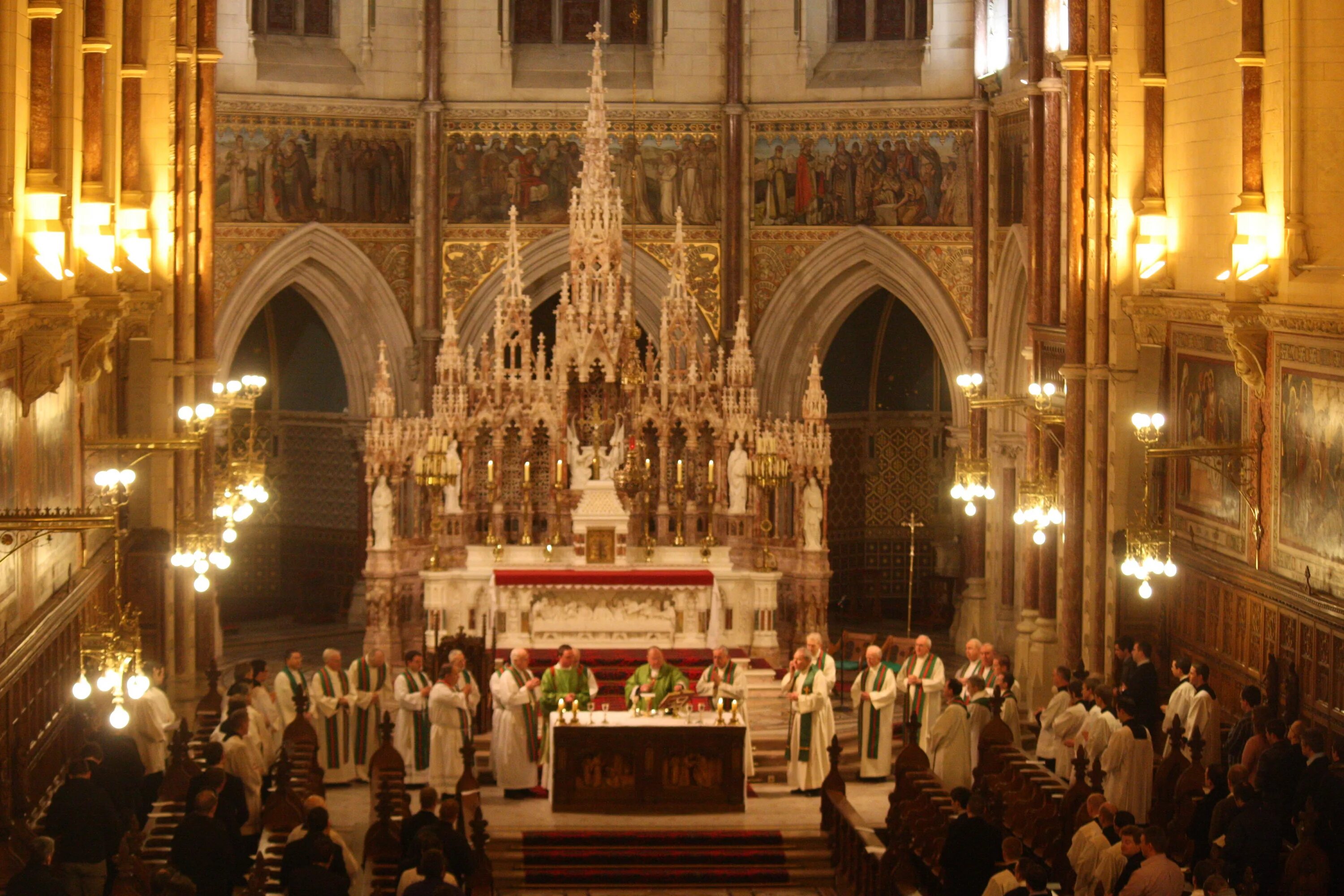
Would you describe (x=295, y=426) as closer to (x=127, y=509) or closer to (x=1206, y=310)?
(x=127, y=509)

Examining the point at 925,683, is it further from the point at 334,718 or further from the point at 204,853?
the point at 204,853

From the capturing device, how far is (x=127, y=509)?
21.7m

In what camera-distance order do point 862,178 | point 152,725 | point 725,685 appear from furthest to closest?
point 862,178 < point 725,685 < point 152,725

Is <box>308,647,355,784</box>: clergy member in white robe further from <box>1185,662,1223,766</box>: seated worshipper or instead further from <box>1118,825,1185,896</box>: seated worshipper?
<box>1118,825,1185,896</box>: seated worshipper

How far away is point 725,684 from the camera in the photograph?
2022 centimetres

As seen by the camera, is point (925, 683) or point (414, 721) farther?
point (925, 683)

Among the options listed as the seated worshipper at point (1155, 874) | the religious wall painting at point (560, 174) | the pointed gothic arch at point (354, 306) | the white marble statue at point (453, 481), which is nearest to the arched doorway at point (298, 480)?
the pointed gothic arch at point (354, 306)

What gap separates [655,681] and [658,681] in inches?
3.9

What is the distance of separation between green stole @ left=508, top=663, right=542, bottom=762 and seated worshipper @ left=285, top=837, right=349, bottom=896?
6117 millimetres

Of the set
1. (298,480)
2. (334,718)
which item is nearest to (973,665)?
(334,718)

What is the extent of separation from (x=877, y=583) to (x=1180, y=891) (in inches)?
699

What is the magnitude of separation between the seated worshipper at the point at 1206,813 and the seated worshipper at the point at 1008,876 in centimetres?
275

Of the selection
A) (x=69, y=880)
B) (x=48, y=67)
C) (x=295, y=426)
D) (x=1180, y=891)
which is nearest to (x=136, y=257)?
(x=48, y=67)

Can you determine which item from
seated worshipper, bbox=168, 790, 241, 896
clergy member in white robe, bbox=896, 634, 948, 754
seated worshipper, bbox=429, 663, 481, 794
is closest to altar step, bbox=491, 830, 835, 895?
seated worshipper, bbox=429, 663, 481, 794
